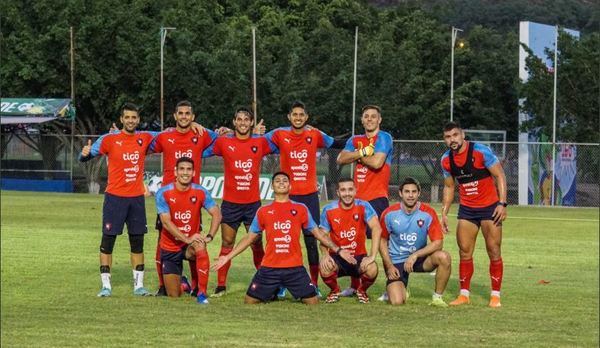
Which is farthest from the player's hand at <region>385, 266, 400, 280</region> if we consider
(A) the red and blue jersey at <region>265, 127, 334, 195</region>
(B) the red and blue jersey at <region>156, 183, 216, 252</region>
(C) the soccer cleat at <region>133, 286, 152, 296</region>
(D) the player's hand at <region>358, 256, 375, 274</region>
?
(C) the soccer cleat at <region>133, 286, 152, 296</region>

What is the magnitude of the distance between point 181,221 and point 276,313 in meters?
2.04

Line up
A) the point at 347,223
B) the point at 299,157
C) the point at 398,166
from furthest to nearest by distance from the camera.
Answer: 1. the point at 398,166
2. the point at 299,157
3. the point at 347,223

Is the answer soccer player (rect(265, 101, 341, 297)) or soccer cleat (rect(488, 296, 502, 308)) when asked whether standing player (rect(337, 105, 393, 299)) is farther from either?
soccer cleat (rect(488, 296, 502, 308))

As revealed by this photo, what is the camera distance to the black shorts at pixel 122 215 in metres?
14.8

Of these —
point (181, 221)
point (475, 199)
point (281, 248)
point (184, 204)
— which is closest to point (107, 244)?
point (181, 221)

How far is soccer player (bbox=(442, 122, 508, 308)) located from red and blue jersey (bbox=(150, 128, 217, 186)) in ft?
9.67

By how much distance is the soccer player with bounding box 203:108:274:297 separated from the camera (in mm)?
15039

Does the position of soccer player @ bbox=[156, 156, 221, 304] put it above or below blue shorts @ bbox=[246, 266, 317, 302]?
above

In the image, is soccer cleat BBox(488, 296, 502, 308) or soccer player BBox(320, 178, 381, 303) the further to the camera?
soccer player BBox(320, 178, 381, 303)

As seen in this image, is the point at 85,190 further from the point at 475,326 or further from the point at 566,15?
the point at 566,15

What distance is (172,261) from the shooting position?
14.5 meters

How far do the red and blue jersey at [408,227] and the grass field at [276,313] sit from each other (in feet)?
2.10

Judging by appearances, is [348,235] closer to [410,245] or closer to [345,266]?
[345,266]

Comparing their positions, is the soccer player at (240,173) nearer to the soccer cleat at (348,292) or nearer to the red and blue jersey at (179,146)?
the red and blue jersey at (179,146)
